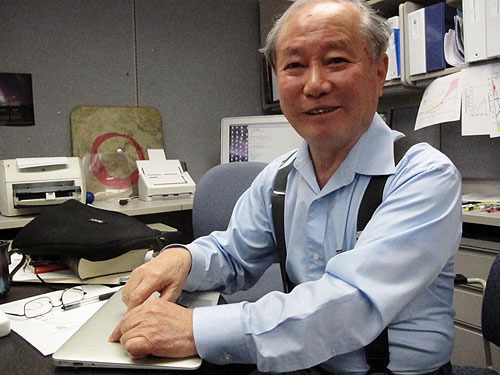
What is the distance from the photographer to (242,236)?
1.00 metres

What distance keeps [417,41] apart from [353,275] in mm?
1479

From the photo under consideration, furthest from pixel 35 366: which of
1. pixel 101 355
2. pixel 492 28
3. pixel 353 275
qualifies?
pixel 492 28

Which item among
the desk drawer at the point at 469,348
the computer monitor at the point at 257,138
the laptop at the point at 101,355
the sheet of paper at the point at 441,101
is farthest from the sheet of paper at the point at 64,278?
the computer monitor at the point at 257,138

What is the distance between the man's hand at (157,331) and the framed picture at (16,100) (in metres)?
1.95

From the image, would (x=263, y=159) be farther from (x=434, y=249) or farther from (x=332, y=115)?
(x=434, y=249)

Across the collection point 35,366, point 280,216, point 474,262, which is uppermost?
point 280,216

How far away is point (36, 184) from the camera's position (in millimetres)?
1917

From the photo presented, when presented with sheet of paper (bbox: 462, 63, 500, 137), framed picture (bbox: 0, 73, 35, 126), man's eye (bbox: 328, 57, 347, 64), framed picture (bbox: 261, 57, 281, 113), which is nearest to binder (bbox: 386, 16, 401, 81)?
sheet of paper (bbox: 462, 63, 500, 137)

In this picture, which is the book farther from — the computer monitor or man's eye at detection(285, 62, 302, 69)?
the computer monitor

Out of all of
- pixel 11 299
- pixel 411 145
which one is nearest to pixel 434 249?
pixel 411 145

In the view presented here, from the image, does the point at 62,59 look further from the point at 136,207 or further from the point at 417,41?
the point at 417,41

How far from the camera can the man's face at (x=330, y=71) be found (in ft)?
2.72

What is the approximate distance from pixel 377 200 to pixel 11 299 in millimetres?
745

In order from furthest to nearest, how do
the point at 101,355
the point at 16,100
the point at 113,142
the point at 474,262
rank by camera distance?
1. the point at 113,142
2. the point at 16,100
3. the point at 474,262
4. the point at 101,355
